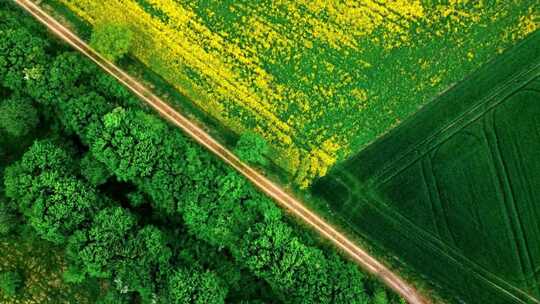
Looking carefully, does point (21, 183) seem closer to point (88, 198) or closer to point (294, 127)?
point (88, 198)

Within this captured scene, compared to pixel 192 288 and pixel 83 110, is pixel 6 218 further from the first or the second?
pixel 192 288

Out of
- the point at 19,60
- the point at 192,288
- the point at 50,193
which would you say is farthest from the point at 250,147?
the point at 19,60

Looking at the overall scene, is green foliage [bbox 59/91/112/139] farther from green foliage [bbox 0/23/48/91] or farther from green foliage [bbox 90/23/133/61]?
green foliage [bbox 90/23/133/61]

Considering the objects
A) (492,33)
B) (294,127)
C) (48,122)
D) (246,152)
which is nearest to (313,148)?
(294,127)

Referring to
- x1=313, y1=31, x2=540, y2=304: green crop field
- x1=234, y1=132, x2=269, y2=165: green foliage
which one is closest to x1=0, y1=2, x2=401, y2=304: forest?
x1=234, y1=132, x2=269, y2=165: green foliage

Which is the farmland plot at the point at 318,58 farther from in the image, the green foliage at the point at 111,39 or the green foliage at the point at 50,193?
the green foliage at the point at 50,193

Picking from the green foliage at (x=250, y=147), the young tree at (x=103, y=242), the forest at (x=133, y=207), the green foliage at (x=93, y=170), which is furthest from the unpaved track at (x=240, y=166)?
the young tree at (x=103, y=242)
